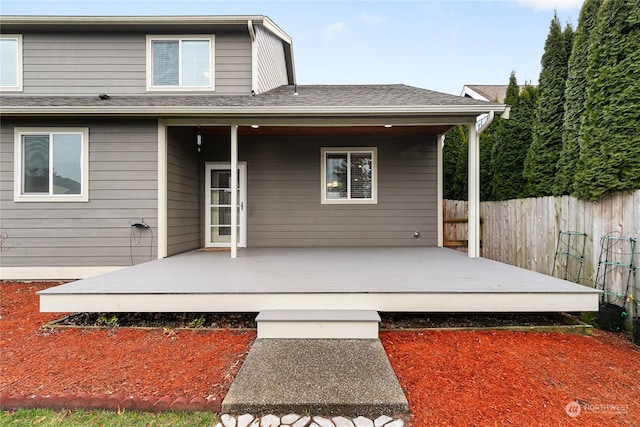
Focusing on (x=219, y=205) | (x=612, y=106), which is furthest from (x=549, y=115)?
(x=219, y=205)

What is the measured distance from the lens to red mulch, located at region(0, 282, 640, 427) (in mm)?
2111

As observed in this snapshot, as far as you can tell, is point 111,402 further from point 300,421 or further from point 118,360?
point 300,421

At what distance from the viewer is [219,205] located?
23.1 ft

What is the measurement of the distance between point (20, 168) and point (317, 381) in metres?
6.49

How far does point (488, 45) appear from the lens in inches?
489

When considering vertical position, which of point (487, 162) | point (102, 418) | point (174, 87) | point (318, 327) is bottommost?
point (102, 418)

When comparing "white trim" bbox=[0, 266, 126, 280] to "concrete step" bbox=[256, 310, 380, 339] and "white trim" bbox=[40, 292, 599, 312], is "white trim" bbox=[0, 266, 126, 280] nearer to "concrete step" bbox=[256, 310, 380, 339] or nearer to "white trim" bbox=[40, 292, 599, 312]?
"white trim" bbox=[40, 292, 599, 312]

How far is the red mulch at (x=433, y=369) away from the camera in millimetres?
2111

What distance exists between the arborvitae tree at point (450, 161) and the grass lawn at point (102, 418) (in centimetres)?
864

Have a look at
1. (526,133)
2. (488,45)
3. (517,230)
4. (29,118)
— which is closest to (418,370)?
(517,230)

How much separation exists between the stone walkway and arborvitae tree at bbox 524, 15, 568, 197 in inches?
200

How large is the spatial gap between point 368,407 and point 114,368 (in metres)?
2.13

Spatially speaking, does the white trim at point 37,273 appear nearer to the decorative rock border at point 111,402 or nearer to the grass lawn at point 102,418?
the decorative rock border at point 111,402

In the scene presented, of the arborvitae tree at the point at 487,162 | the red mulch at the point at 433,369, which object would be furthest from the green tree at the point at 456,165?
the red mulch at the point at 433,369
